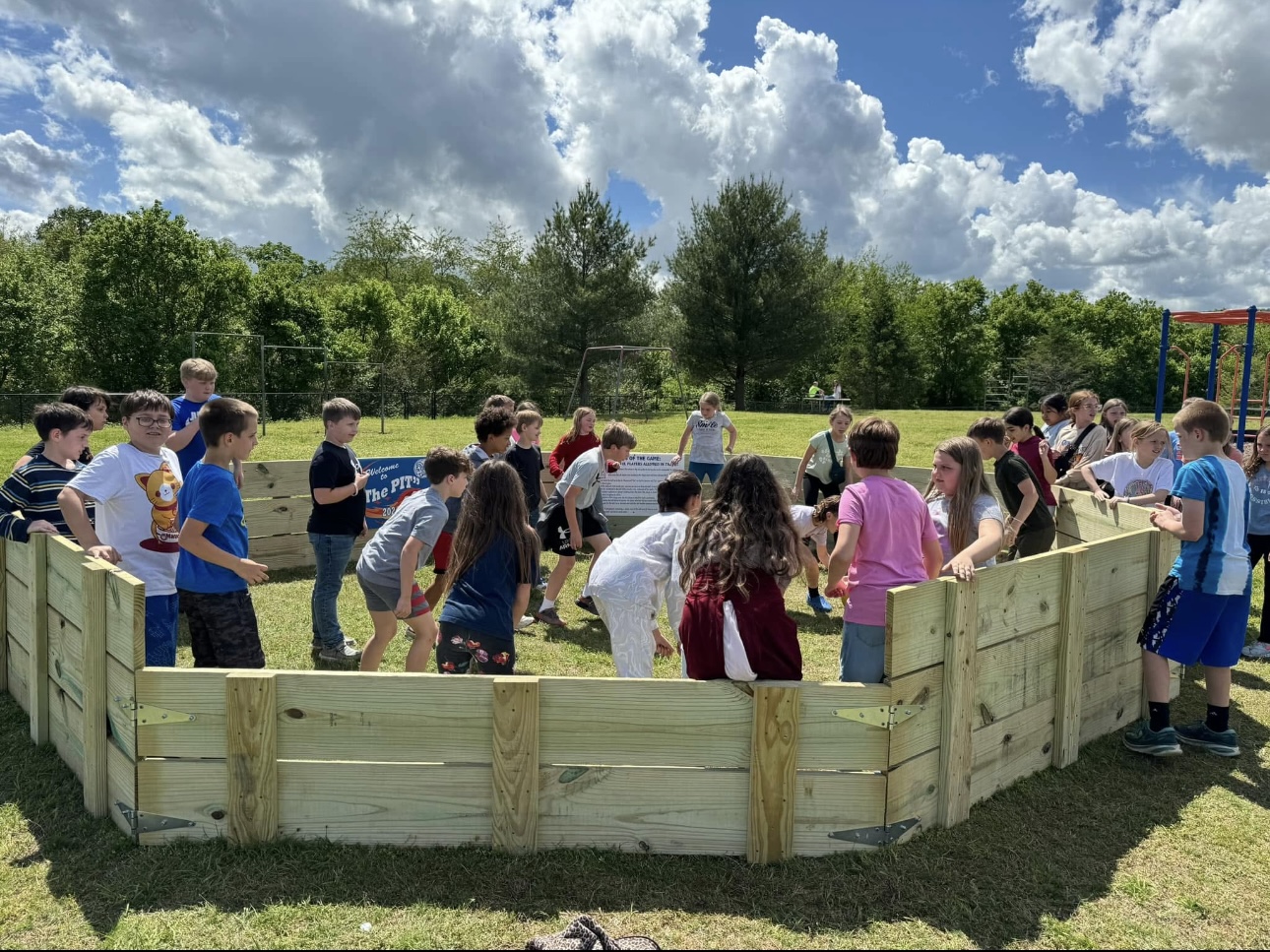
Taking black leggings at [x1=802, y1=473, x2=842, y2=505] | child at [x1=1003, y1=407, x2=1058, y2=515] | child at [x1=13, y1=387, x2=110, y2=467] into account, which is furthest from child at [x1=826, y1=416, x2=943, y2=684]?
black leggings at [x1=802, y1=473, x2=842, y2=505]

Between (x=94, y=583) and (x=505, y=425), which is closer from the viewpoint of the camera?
(x=94, y=583)

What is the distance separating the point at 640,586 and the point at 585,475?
2.93m

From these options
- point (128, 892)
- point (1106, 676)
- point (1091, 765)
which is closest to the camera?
point (128, 892)

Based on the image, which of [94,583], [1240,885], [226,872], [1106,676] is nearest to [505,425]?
[94,583]

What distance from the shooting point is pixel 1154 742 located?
4559mm

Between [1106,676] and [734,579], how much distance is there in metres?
2.70

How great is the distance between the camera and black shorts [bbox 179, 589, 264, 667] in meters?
4.06

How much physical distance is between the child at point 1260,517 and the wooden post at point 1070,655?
9.98ft

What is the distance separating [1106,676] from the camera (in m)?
4.78

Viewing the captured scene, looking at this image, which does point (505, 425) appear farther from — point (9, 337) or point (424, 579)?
point (9, 337)

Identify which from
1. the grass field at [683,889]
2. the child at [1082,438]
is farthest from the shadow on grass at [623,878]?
the child at [1082,438]

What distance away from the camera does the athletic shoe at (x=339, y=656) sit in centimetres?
625

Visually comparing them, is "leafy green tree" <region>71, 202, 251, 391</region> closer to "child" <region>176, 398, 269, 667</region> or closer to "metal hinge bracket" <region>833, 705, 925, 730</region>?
"child" <region>176, 398, 269, 667</region>

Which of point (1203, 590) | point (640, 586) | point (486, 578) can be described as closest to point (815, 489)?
point (1203, 590)
